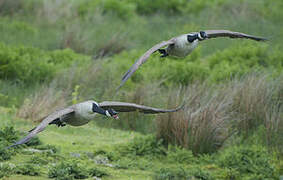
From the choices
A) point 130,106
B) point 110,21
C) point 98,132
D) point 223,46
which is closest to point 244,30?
point 223,46

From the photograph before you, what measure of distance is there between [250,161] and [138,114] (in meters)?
3.00

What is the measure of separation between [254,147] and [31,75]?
18.8ft

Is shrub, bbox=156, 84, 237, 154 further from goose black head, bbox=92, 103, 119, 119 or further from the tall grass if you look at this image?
goose black head, bbox=92, 103, 119, 119

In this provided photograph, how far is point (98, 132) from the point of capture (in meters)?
10.3

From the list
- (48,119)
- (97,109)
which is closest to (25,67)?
(97,109)

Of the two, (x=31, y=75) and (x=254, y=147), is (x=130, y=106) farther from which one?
(x=31, y=75)

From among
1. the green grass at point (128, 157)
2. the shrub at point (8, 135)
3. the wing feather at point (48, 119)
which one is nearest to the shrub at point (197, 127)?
the green grass at point (128, 157)

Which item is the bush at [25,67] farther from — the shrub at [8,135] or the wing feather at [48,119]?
the wing feather at [48,119]

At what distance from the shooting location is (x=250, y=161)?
852 cm

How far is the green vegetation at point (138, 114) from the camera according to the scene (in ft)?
26.3

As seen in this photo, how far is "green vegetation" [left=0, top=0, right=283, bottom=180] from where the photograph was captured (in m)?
8.03

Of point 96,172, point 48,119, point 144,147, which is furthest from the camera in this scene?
point 144,147

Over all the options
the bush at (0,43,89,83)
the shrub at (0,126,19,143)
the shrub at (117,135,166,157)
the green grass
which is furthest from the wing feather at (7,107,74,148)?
the bush at (0,43,89,83)

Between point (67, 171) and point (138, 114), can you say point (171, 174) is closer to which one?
point (67, 171)
